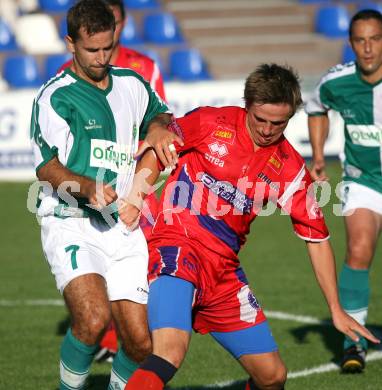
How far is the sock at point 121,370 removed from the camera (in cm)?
562

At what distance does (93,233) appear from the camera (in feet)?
18.6

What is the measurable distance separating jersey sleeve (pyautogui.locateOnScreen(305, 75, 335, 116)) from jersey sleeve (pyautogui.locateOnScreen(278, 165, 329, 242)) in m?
2.39

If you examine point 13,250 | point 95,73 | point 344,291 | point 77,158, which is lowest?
point 13,250

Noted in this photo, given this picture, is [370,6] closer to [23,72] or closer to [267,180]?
[23,72]

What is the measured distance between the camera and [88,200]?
5508mm

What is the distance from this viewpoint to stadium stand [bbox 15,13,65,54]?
20141 millimetres

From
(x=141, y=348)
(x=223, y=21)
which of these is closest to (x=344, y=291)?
(x=141, y=348)

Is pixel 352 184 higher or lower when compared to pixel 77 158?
lower

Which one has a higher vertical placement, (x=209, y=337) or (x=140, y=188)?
(x=140, y=188)

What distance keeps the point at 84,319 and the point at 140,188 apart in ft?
2.50

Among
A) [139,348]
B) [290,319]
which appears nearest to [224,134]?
[139,348]

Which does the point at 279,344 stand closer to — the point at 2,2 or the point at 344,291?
the point at 344,291

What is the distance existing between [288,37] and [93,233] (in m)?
15.8

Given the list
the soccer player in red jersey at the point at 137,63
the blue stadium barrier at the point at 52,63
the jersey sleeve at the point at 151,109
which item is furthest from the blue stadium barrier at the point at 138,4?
the jersey sleeve at the point at 151,109
